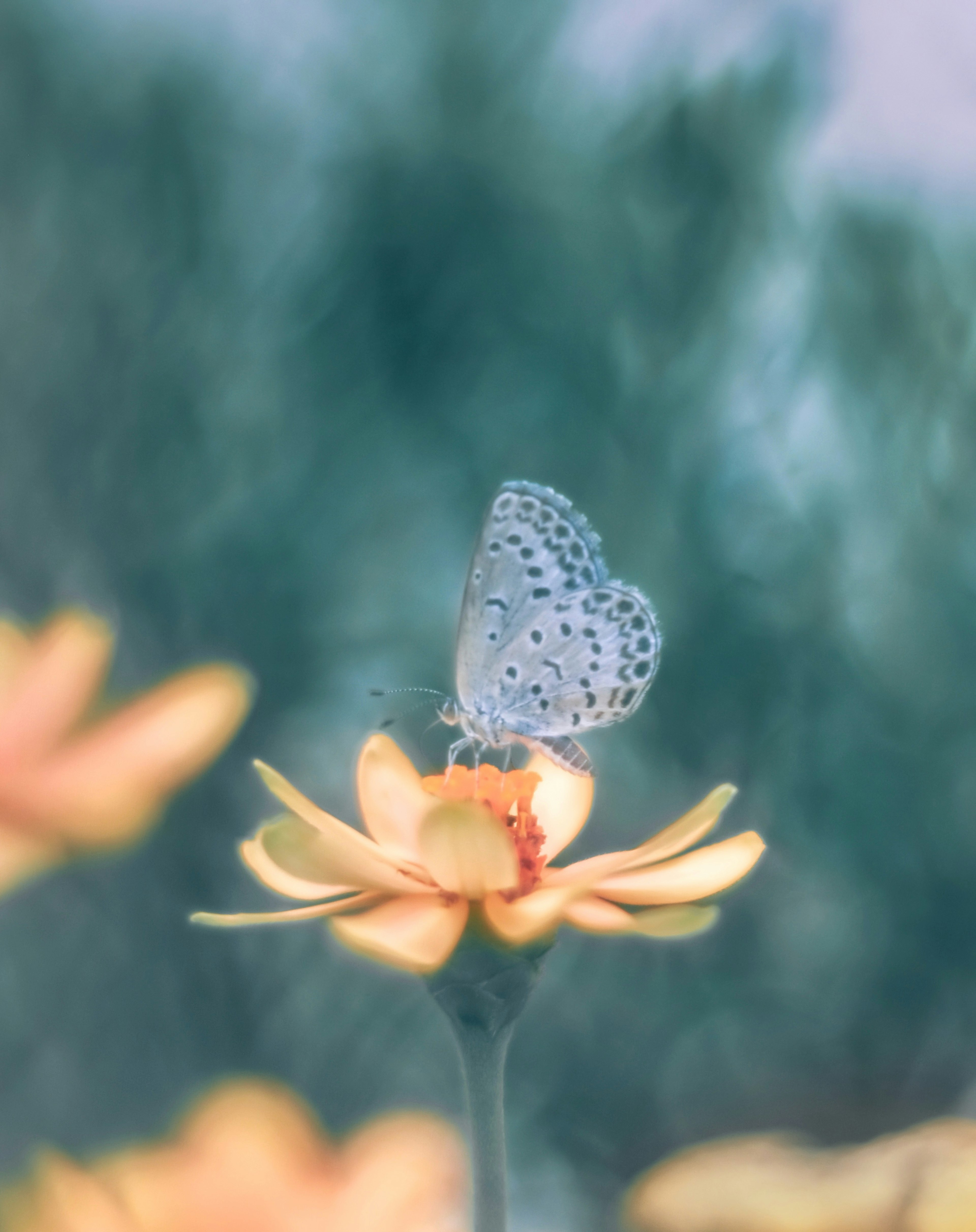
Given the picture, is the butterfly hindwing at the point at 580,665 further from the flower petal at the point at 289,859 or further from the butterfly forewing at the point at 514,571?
the flower petal at the point at 289,859

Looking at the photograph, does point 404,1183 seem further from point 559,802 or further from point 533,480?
point 533,480

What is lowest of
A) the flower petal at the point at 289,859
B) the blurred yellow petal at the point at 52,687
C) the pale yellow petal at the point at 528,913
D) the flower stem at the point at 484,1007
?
the flower stem at the point at 484,1007

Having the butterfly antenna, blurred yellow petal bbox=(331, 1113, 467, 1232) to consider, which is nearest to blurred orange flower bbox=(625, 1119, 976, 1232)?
blurred yellow petal bbox=(331, 1113, 467, 1232)

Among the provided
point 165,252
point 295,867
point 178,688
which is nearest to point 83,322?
point 165,252

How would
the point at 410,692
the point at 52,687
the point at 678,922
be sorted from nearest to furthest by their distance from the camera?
the point at 678,922
the point at 52,687
the point at 410,692

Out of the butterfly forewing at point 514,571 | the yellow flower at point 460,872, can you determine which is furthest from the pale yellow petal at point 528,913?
the butterfly forewing at point 514,571

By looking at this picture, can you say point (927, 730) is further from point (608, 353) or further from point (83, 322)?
point (83, 322)

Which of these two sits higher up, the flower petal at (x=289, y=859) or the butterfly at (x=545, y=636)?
the butterfly at (x=545, y=636)

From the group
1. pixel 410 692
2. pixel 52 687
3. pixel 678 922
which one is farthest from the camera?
pixel 410 692

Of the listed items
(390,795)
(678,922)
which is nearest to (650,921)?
(678,922)
